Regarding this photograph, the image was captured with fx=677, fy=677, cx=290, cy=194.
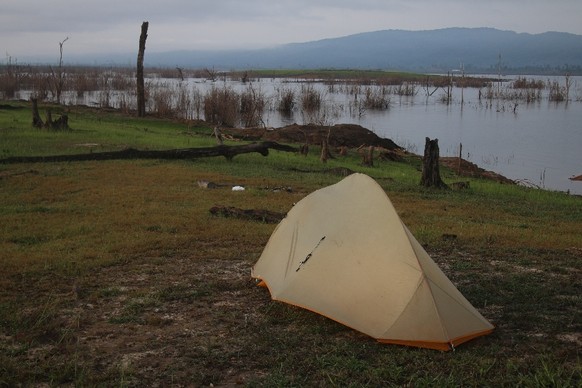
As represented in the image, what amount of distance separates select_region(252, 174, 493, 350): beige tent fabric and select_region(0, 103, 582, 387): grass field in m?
0.16

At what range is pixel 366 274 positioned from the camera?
6.31 meters

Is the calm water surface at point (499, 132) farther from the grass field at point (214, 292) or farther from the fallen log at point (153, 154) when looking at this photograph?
the grass field at point (214, 292)

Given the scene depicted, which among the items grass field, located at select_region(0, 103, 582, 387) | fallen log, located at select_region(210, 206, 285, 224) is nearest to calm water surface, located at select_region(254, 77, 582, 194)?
grass field, located at select_region(0, 103, 582, 387)

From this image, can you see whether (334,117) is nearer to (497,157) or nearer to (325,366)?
(497,157)

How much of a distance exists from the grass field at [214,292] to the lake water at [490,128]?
37.0 ft

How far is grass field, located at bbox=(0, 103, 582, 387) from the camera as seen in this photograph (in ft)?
17.1

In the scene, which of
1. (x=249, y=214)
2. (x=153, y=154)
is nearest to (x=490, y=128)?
(x=153, y=154)

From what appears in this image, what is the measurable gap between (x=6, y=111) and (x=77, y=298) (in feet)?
83.9

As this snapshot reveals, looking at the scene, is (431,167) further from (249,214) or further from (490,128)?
(490,128)

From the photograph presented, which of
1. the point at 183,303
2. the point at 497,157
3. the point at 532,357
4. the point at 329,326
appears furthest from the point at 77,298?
the point at 497,157

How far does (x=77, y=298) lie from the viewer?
271 inches

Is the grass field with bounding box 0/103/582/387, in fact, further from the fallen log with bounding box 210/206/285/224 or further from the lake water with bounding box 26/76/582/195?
the lake water with bounding box 26/76/582/195

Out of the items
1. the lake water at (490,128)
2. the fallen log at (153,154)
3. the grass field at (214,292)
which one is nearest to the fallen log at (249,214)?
the grass field at (214,292)

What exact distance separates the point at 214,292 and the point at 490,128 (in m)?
33.4
